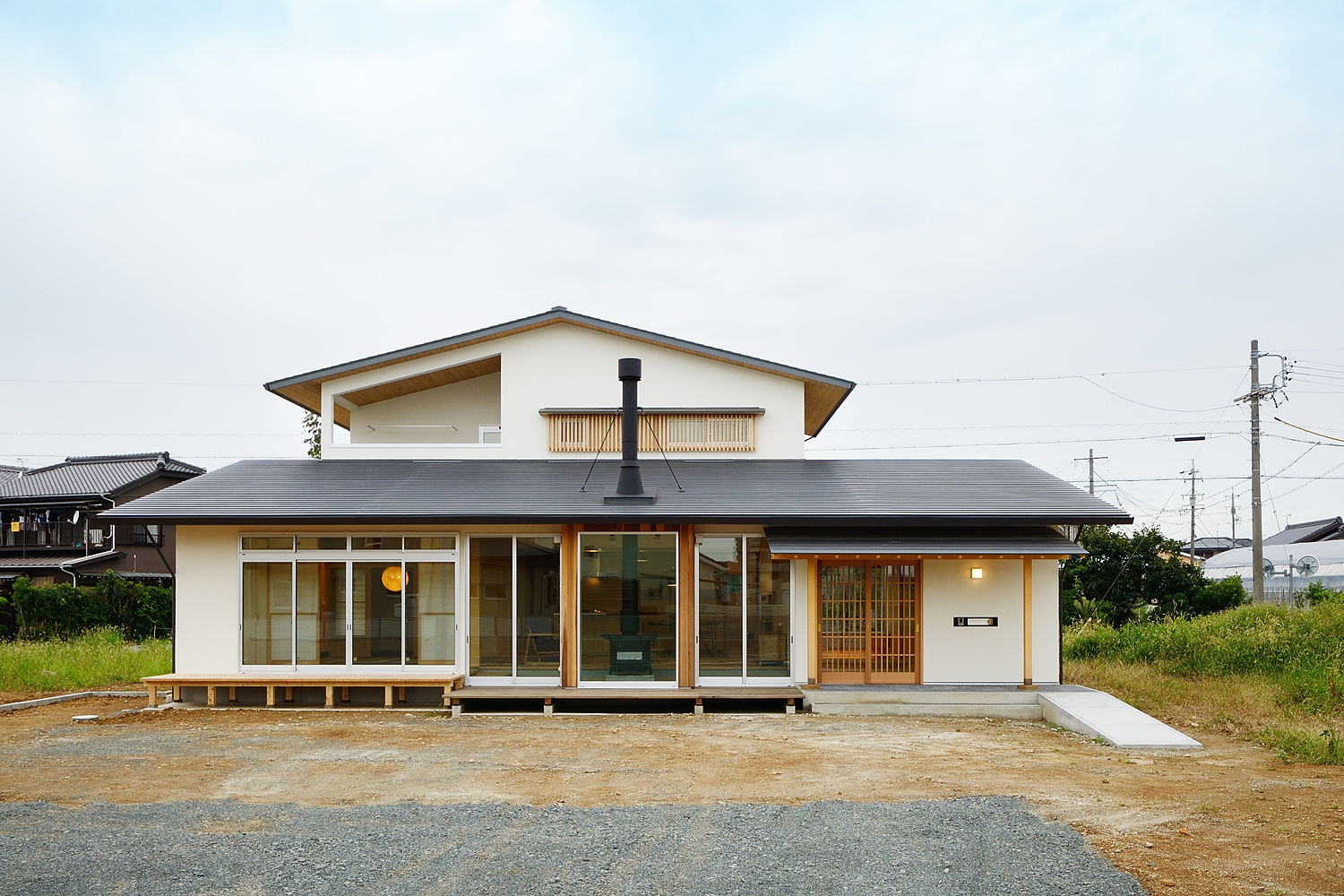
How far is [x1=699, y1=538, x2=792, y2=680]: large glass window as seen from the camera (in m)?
12.6

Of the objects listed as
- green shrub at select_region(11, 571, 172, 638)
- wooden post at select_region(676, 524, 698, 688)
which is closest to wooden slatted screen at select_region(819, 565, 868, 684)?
wooden post at select_region(676, 524, 698, 688)

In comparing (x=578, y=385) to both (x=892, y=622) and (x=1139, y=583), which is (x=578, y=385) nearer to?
(x=892, y=622)

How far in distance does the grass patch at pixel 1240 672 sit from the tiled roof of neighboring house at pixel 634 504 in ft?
7.76

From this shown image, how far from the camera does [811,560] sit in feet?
41.3

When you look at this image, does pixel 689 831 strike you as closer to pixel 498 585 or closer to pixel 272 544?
pixel 498 585

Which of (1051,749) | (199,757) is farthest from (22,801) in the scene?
(1051,749)

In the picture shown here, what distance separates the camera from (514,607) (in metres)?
12.7

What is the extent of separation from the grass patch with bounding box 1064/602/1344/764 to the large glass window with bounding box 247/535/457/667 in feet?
27.8

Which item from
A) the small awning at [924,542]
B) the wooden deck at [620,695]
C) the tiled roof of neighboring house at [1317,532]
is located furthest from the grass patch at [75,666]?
the tiled roof of neighboring house at [1317,532]

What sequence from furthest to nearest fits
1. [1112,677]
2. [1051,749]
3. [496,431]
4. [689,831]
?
[496,431]
[1112,677]
[1051,749]
[689,831]

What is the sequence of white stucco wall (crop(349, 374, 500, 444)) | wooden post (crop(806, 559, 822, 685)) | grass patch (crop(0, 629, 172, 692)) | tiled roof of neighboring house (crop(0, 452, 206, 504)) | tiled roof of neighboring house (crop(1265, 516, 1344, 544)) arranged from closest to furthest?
wooden post (crop(806, 559, 822, 685)) < grass patch (crop(0, 629, 172, 692)) < white stucco wall (crop(349, 374, 500, 444)) < tiled roof of neighboring house (crop(0, 452, 206, 504)) < tiled roof of neighboring house (crop(1265, 516, 1344, 544))

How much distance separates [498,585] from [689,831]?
6599mm

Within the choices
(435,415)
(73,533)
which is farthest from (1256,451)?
(73,533)

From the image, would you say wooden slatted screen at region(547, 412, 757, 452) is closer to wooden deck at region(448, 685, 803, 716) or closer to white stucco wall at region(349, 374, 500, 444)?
white stucco wall at region(349, 374, 500, 444)
